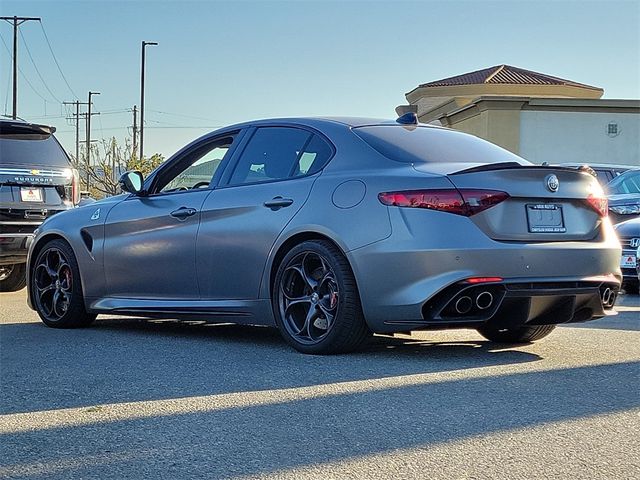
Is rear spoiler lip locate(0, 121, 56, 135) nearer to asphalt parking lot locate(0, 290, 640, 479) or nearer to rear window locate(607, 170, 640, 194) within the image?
asphalt parking lot locate(0, 290, 640, 479)

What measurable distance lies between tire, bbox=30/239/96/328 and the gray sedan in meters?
0.42

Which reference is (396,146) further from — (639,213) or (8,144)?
(639,213)

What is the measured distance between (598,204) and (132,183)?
3.36m

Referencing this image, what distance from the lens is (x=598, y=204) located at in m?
6.12

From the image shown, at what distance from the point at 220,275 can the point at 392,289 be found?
146 centimetres

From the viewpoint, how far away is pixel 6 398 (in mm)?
4801

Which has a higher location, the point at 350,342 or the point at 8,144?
the point at 8,144

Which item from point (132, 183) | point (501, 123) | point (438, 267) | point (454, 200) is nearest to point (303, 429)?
point (438, 267)

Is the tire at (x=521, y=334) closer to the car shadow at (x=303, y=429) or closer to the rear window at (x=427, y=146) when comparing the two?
the rear window at (x=427, y=146)

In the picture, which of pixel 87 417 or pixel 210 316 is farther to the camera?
pixel 210 316

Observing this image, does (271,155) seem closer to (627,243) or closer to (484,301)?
(484,301)

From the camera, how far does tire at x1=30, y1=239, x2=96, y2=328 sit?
25.2 ft

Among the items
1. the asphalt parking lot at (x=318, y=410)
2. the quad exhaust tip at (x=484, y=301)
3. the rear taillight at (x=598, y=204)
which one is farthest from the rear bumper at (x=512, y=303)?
the rear taillight at (x=598, y=204)

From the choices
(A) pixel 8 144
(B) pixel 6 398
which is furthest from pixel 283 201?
(A) pixel 8 144
